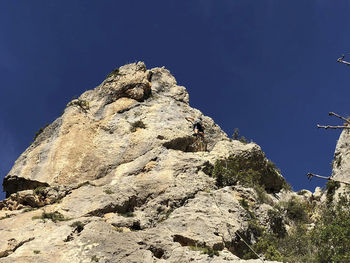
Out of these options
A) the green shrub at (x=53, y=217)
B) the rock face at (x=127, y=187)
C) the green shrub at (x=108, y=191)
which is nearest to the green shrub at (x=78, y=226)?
the rock face at (x=127, y=187)

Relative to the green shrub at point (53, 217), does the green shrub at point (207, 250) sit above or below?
below

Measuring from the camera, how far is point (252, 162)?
35.5 m

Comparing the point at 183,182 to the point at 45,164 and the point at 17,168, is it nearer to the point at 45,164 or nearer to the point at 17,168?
the point at 45,164

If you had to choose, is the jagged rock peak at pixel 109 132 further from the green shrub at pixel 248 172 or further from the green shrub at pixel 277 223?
the green shrub at pixel 277 223

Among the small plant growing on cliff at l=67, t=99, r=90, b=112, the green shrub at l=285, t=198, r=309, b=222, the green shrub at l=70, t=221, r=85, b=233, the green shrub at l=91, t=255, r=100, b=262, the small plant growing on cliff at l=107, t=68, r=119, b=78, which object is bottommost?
the green shrub at l=91, t=255, r=100, b=262

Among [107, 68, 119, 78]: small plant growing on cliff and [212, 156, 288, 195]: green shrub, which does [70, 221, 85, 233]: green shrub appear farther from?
[107, 68, 119, 78]: small plant growing on cliff

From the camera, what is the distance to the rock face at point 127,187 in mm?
19203

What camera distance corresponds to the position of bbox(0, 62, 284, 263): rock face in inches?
756

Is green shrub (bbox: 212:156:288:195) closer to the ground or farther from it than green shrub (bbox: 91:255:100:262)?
farther from it

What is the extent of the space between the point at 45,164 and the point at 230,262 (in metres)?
18.5

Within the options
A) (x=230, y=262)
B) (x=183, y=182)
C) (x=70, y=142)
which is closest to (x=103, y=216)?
(x=183, y=182)

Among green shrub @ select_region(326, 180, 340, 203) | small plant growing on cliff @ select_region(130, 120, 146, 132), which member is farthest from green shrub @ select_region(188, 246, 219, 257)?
green shrub @ select_region(326, 180, 340, 203)

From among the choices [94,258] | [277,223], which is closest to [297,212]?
[277,223]

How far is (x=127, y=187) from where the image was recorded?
2569cm
